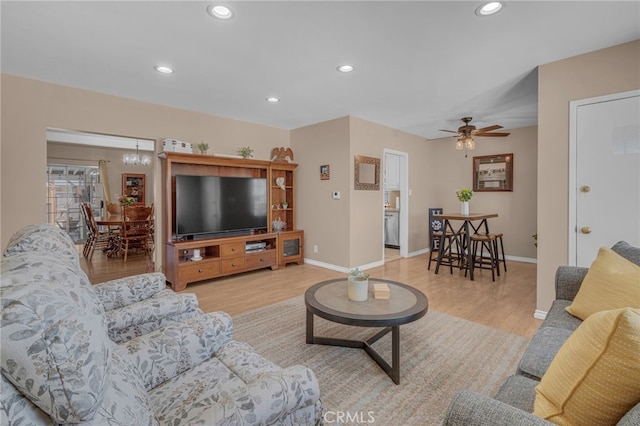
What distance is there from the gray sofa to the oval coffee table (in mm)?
695

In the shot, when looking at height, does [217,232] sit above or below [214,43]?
below

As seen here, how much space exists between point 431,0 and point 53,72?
139 inches

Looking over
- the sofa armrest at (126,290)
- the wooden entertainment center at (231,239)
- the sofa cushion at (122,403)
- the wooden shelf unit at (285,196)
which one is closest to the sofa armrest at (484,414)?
the sofa cushion at (122,403)

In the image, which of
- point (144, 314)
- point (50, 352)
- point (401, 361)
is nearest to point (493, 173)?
point (401, 361)

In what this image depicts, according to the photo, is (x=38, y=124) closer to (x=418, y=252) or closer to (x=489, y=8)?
(x=489, y=8)

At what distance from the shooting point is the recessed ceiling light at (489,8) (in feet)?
6.47

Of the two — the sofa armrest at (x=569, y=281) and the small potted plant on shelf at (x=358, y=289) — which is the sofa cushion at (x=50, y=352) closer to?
the small potted plant on shelf at (x=358, y=289)

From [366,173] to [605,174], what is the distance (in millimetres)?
2910

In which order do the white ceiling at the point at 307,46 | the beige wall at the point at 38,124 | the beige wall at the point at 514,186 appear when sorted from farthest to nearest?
the beige wall at the point at 514,186
the beige wall at the point at 38,124
the white ceiling at the point at 307,46

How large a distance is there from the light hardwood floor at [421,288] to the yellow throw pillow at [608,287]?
1123 millimetres

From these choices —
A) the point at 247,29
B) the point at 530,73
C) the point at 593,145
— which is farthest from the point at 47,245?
the point at 530,73

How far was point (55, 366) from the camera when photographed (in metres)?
0.56

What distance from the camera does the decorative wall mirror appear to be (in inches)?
189

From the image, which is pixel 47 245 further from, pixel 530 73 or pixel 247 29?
pixel 530 73
